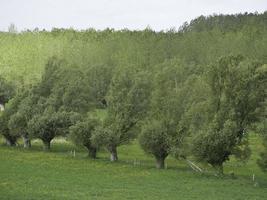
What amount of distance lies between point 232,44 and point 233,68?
95989 millimetres

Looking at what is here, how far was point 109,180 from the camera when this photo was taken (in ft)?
186

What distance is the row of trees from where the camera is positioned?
6450 centimetres

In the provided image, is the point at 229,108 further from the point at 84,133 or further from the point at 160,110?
the point at 84,133

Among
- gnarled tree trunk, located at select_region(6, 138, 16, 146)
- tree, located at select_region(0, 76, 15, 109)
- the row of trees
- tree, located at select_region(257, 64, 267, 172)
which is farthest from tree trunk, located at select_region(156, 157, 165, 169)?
tree, located at select_region(0, 76, 15, 109)

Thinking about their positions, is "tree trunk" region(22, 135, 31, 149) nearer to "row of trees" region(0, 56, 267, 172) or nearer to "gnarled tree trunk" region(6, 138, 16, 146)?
"row of trees" region(0, 56, 267, 172)

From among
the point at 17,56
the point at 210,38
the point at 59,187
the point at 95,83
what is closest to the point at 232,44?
the point at 210,38

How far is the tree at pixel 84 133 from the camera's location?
7806cm

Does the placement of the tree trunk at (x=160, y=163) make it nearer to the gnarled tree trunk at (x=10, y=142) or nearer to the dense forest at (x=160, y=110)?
the dense forest at (x=160, y=110)

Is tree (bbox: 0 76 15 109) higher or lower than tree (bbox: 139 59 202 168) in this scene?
higher

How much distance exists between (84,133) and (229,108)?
2368 cm

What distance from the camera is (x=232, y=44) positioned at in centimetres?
15862

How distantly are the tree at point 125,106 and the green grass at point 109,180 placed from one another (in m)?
4.13

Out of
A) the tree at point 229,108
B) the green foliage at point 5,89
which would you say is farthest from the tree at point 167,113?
the green foliage at point 5,89

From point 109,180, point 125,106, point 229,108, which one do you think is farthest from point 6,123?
point 229,108
